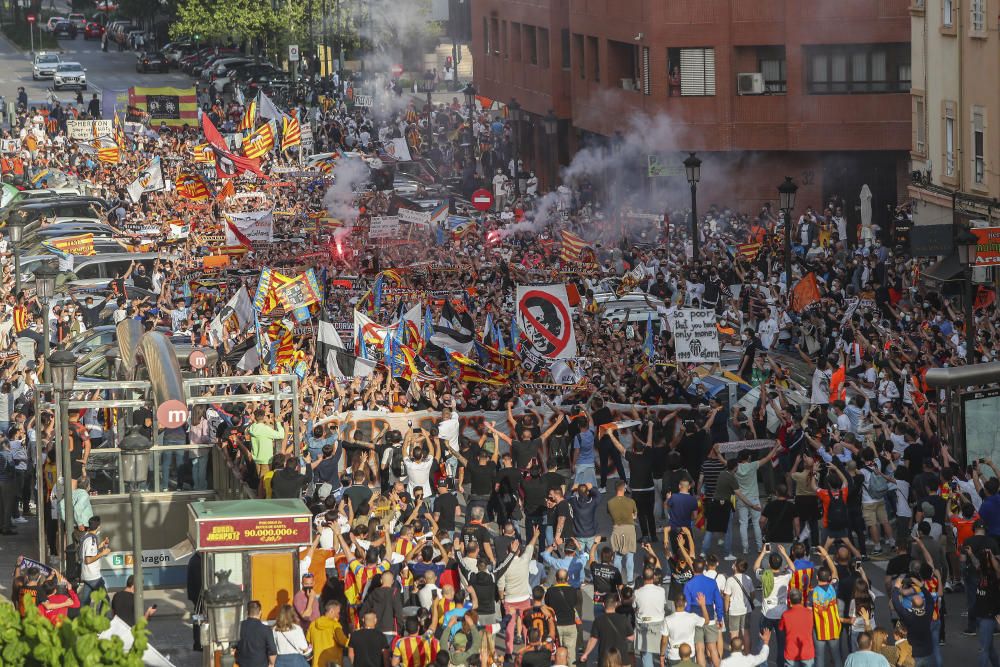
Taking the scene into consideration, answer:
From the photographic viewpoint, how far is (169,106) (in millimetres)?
64312

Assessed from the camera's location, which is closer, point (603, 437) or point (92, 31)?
point (603, 437)

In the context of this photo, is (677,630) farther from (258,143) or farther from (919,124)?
(258,143)

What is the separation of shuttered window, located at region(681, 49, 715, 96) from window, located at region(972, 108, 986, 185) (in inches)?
533

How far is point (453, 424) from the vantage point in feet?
80.6

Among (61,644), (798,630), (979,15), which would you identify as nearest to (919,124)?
(979,15)

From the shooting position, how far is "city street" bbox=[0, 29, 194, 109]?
90562mm

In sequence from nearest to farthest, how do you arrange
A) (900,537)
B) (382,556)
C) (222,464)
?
(382,556) < (900,537) < (222,464)

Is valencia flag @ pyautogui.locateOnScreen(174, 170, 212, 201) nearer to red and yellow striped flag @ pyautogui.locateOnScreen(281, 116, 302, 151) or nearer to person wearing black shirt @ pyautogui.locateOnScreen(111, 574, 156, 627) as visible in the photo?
red and yellow striped flag @ pyautogui.locateOnScreen(281, 116, 302, 151)

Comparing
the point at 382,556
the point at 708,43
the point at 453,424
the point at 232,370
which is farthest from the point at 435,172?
the point at 382,556

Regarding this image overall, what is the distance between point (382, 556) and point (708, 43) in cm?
3607

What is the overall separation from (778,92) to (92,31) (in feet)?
239

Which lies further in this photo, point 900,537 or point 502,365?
point 502,365

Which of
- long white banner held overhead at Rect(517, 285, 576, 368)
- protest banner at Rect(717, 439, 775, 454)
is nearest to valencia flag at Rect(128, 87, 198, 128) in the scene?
long white banner held overhead at Rect(517, 285, 576, 368)

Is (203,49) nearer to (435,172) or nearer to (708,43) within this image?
(435,172)
